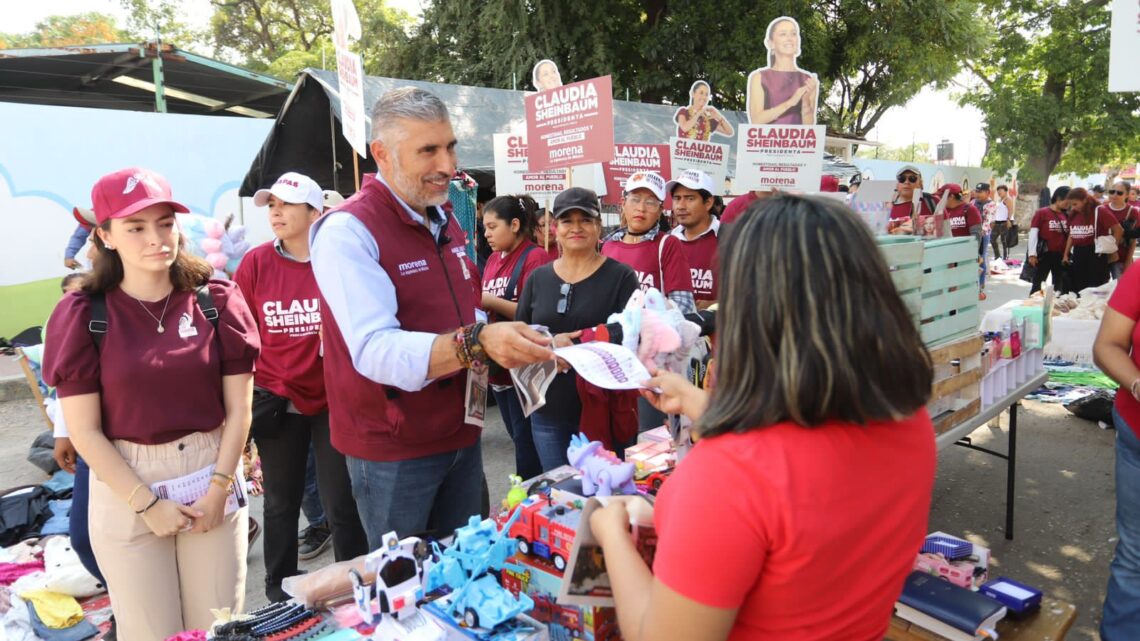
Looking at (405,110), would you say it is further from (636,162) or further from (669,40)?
(669,40)

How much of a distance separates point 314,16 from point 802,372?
34.1 m

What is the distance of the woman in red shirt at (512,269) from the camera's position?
436cm

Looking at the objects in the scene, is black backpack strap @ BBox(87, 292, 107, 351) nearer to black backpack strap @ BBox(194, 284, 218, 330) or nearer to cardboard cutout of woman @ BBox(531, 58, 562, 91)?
black backpack strap @ BBox(194, 284, 218, 330)

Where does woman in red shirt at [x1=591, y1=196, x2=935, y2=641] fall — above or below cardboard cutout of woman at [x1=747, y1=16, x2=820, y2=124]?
below

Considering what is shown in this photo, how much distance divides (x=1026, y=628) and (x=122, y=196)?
3137 mm

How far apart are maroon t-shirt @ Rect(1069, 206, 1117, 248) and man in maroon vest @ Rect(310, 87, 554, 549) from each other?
9.90m

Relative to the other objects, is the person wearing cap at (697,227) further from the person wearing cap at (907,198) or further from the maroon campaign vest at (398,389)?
the person wearing cap at (907,198)

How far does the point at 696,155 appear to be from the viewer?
6.46 meters

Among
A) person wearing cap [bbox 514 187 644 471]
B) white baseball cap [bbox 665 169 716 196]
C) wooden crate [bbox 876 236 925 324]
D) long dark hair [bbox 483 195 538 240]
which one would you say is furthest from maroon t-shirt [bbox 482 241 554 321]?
wooden crate [bbox 876 236 925 324]

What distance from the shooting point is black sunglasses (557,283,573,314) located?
3.64 m

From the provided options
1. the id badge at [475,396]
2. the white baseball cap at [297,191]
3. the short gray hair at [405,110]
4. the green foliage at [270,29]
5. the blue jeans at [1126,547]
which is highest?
the green foliage at [270,29]

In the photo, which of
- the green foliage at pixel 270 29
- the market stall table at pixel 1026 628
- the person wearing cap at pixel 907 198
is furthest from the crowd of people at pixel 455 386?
the green foliage at pixel 270 29

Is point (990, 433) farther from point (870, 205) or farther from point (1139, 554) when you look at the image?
Result: point (1139, 554)

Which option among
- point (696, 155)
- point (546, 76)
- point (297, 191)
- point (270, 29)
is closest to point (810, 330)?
point (297, 191)
